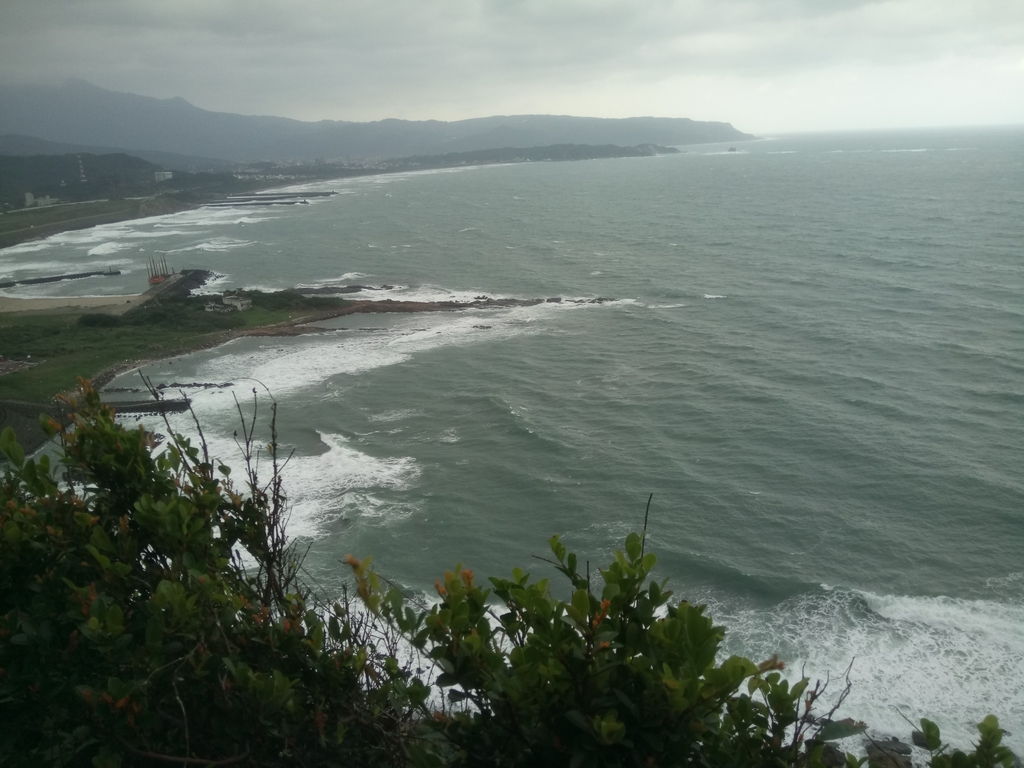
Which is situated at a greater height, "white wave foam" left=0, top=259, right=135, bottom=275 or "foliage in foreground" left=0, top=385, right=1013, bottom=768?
"foliage in foreground" left=0, top=385, right=1013, bottom=768

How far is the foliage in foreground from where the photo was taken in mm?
2779

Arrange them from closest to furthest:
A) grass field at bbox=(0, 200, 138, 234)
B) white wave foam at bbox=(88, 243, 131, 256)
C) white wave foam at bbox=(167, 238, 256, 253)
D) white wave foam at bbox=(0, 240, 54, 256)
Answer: white wave foam at bbox=(167, 238, 256, 253)
white wave foam at bbox=(88, 243, 131, 256)
white wave foam at bbox=(0, 240, 54, 256)
grass field at bbox=(0, 200, 138, 234)

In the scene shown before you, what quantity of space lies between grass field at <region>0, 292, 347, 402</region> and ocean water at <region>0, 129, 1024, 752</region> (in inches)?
105

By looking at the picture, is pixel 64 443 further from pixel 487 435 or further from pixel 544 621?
pixel 487 435

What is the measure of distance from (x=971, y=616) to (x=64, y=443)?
15.4m

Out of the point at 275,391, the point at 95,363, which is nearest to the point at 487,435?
the point at 275,391

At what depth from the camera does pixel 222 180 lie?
135m

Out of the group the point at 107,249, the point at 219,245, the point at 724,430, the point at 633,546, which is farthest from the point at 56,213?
the point at 633,546

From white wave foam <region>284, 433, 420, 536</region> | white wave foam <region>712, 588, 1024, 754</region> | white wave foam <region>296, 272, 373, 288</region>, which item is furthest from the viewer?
white wave foam <region>296, 272, 373, 288</region>

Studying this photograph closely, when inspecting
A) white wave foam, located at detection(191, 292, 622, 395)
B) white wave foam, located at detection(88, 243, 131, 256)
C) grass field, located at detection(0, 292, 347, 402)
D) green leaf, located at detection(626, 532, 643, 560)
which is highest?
green leaf, located at detection(626, 532, 643, 560)

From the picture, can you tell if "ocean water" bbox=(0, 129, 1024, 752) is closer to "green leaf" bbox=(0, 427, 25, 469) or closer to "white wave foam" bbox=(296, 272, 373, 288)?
"white wave foam" bbox=(296, 272, 373, 288)

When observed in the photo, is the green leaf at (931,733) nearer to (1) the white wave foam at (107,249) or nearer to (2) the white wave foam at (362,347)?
(2) the white wave foam at (362,347)

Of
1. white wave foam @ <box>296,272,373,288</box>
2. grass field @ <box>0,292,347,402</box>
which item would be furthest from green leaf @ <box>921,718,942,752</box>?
white wave foam @ <box>296,272,373,288</box>

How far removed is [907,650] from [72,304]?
44973 mm
